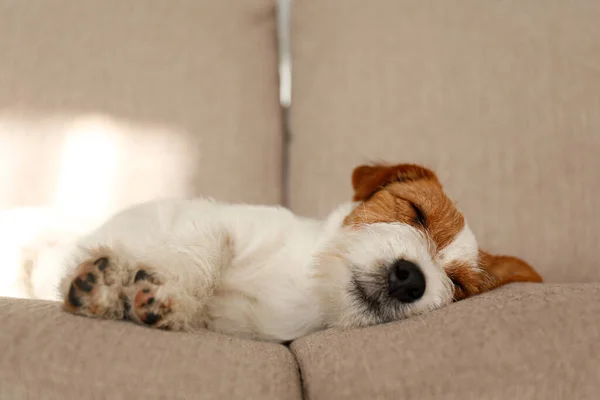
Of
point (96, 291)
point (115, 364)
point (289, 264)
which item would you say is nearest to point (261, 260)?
point (289, 264)

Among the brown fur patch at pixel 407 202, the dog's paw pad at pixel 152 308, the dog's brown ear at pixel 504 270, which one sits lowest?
the dog's brown ear at pixel 504 270

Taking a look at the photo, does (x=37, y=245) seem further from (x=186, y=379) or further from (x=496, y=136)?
(x=496, y=136)

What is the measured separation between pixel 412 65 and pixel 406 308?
4.30 feet

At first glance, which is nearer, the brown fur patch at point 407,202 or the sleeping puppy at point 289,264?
the sleeping puppy at point 289,264

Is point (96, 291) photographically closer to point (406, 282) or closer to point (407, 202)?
point (406, 282)

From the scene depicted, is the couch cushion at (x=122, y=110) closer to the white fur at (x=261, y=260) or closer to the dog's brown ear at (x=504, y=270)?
the white fur at (x=261, y=260)

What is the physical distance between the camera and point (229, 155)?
2.19 meters

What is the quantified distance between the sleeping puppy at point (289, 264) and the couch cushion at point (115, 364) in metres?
0.11

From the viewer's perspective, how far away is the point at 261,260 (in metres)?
1.40

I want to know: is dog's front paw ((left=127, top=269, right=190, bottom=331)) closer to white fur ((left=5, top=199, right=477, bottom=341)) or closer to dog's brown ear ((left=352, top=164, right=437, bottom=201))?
white fur ((left=5, top=199, right=477, bottom=341))

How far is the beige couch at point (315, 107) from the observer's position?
6.18 ft

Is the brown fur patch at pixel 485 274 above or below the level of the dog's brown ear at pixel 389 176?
below

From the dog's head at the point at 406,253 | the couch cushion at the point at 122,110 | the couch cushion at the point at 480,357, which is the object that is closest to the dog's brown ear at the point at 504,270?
the dog's head at the point at 406,253

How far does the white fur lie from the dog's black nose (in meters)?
0.02
